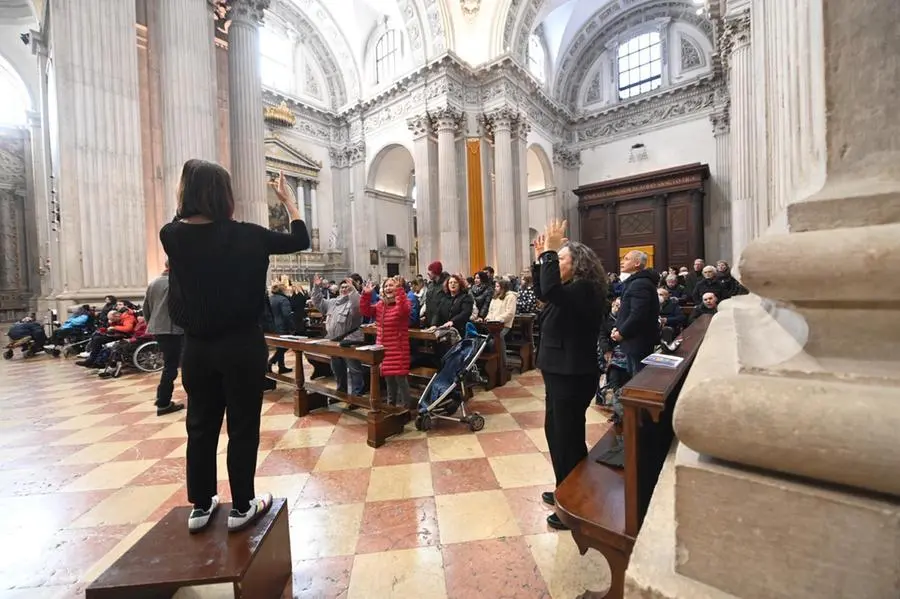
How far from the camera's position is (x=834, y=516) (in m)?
0.58

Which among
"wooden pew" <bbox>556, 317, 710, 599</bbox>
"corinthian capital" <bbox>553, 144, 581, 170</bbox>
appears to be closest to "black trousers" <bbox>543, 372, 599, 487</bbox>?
"wooden pew" <bbox>556, 317, 710, 599</bbox>

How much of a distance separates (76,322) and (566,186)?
59.0 feet

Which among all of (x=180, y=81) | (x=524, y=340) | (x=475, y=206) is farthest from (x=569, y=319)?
(x=475, y=206)

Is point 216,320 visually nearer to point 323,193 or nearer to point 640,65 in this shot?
point 323,193

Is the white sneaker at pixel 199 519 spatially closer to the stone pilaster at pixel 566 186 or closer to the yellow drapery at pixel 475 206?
the yellow drapery at pixel 475 206

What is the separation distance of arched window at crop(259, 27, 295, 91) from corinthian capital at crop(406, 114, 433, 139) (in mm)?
6498

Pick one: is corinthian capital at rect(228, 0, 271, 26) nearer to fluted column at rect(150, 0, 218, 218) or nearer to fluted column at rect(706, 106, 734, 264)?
fluted column at rect(150, 0, 218, 218)

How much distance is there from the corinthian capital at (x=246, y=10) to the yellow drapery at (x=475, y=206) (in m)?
7.19

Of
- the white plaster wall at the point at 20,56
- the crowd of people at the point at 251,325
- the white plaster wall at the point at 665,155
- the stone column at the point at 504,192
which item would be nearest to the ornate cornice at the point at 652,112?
the white plaster wall at the point at 665,155

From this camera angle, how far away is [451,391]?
153 inches

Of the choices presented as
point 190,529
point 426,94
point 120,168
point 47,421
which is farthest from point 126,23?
point 190,529

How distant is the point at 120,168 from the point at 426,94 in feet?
32.4

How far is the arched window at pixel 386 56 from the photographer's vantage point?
1678cm

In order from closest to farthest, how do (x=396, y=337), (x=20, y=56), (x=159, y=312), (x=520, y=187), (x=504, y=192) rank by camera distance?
(x=396, y=337) < (x=159, y=312) < (x=504, y=192) < (x=520, y=187) < (x=20, y=56)
